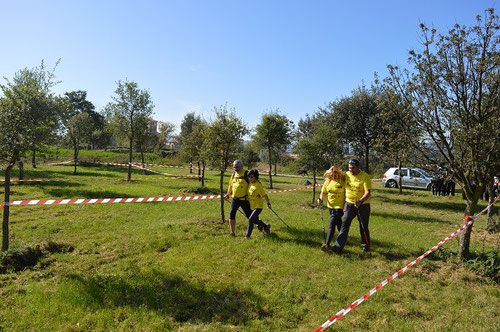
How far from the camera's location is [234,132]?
10086mm

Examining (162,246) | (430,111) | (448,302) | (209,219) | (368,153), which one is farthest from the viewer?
(368,153)

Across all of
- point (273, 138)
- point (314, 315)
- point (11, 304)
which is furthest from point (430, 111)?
point (273, 138)

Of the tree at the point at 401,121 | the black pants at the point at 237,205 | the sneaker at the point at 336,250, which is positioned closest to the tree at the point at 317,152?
the black pants at the point at 237,205

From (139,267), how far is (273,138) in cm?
1820

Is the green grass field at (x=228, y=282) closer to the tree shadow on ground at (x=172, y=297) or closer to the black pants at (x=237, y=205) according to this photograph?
the tree shadow on ground at (x=172, y=297)

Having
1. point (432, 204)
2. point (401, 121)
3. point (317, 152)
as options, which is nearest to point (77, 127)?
point (317, 152)

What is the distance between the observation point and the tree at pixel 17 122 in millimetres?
6475

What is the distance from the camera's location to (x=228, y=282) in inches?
218

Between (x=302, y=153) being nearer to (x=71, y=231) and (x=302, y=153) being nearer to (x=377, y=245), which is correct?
(x=377, y=245)

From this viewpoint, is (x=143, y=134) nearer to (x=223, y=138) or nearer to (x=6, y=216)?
(x=223, y=138)

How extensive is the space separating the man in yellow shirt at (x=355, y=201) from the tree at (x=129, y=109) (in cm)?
2088

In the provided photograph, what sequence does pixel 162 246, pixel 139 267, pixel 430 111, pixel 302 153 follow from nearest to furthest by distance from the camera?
pixel 139 267 < pixel 430 111 < pixel 162 246 < pixel 302 153

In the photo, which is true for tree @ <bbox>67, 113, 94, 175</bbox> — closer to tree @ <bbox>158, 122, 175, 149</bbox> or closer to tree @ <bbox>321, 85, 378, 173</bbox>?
tree @ <bbox>321, 85, 378, 173</bbox>

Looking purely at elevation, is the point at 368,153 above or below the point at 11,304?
above
